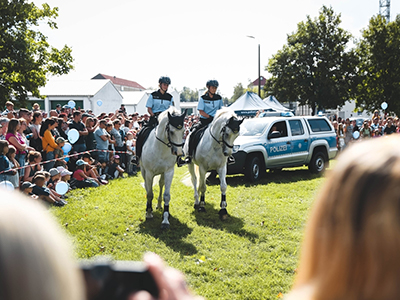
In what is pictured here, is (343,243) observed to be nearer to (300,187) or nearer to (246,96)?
(300,187)

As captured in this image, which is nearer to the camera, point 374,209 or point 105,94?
point 374,209

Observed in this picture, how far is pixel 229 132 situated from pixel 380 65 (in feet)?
130

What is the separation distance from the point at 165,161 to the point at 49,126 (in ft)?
14.6

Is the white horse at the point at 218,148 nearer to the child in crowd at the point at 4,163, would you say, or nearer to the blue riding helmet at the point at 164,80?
the blue riding helmet at the point at 164,80

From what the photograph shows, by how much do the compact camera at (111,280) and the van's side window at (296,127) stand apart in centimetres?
1444

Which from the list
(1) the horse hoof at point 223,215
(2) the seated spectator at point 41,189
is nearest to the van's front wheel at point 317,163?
(1) the horse hoof at point 223,215

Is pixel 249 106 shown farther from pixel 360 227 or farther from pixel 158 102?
pixel 360 227

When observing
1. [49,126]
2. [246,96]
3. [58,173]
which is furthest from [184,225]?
[246,96]

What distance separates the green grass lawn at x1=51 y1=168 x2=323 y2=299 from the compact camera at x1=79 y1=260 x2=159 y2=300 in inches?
→ 162

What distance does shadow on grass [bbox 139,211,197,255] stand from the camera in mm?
6486

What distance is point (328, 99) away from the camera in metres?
44.8

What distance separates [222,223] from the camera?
8.07 m

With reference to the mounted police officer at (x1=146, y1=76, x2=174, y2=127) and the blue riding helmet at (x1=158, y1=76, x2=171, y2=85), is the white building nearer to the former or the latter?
the mounted police officer at (x1=146, y1=76, x2=174, y2=127)

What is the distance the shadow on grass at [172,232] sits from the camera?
649 centimetres
